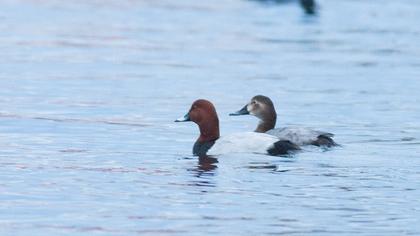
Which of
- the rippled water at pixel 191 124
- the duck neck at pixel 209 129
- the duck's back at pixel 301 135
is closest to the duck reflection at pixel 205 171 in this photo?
the rippled water at pixel 191 124

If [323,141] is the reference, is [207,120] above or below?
above

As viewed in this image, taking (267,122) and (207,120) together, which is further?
(267,122)

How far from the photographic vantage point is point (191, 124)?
1783 cm

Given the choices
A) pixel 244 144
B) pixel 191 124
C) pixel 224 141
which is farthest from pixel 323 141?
pixel 191 124

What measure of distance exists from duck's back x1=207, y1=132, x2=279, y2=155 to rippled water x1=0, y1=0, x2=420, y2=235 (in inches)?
6.7

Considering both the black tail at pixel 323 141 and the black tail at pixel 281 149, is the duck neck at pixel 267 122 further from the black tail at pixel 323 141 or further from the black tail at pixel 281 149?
the black tail at pixel 281 149

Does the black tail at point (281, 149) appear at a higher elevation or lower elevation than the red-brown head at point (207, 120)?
lower

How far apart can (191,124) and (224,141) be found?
2966 millimetres

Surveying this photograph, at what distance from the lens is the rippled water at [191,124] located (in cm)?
1104

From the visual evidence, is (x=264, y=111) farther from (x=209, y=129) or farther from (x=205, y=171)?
(x=205, y=171)

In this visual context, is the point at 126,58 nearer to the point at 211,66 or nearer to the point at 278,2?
the point at 211,66

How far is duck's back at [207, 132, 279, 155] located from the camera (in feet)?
48.2

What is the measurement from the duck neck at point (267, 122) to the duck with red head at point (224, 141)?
119 cm

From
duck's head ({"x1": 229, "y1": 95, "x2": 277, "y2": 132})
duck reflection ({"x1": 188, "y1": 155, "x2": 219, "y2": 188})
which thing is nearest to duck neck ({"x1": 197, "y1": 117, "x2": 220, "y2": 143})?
duck reflection ({"x1": 188, "y1": 155, "x2": 219, "y2": 188})
